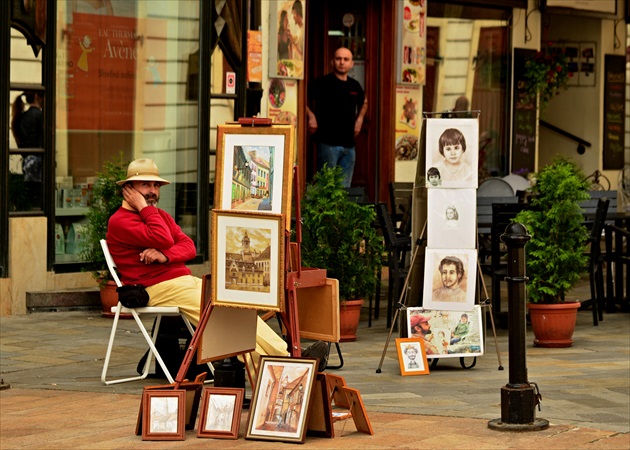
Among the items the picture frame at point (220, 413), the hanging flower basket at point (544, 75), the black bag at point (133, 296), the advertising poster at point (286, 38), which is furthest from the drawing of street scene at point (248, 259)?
the hanging flower basket at point (544, 75)

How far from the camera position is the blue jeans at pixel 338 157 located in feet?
53.1

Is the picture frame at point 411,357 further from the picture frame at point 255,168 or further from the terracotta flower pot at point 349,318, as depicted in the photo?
the picture frame at point 255,168

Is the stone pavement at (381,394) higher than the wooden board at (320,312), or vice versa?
the wooden board at (320,312)

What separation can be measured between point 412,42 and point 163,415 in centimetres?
1074

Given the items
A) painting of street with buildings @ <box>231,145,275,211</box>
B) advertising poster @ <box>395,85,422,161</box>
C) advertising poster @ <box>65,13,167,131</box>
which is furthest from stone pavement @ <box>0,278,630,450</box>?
advertising poster @ <box>395,85,422,161</box>

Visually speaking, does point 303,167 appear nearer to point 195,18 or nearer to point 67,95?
point 195,18

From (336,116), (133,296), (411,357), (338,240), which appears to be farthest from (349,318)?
(336,116)

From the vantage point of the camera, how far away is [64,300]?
12.5 metres

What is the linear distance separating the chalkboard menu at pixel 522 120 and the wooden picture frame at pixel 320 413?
42.3ft

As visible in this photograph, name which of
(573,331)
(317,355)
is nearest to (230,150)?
(317,355)

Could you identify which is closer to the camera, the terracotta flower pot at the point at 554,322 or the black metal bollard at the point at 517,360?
the black metal bollard at the point at 517,360

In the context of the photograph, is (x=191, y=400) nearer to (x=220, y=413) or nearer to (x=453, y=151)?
(x=220, y=413)

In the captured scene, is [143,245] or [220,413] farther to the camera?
[143,245]

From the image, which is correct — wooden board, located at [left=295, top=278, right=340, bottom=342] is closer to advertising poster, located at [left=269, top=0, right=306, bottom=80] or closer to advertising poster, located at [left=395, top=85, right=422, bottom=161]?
advertising poster, located at [left=269, top=0, right=306, bottom=80]
